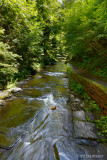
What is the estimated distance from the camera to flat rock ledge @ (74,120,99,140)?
276 centimetres

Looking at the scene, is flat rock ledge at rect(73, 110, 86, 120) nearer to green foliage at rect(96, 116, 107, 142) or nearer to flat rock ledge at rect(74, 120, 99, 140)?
flat rock ledge at rect(74, 120, 99, 140)

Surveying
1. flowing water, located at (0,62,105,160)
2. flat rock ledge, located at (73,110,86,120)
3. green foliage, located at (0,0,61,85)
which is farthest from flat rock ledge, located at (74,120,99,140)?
green foliage, located at (0,0,61,85)

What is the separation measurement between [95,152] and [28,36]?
31.2 feet

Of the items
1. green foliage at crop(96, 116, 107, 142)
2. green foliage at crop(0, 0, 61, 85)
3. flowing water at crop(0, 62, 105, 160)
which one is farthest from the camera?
green foliage at crop(0, 0, 61, 85)

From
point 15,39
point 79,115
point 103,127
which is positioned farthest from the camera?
point 15,39

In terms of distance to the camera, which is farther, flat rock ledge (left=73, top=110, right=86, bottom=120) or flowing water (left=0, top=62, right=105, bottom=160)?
flat rock ledge (left=73, top=110, right=86, bottom=120)

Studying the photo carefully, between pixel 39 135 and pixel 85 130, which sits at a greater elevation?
pixel 85 130

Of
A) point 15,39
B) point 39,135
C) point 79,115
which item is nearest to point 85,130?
point 79,115

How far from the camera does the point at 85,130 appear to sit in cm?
295

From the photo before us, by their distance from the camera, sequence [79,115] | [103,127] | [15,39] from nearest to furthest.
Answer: [103,127] < [79,115] < [15,39]

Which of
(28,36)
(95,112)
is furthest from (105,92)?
(28,36)

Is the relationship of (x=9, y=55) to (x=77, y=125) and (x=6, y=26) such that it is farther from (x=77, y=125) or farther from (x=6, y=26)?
(x=77, y=125)

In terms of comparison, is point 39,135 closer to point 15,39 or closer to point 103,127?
point 103,127

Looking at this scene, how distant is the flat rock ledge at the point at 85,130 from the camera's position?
2.76m
